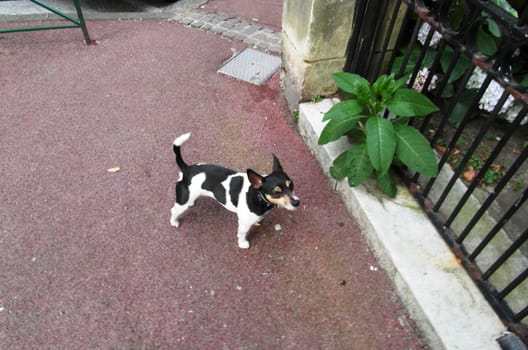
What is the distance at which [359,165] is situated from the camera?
9.15 feet

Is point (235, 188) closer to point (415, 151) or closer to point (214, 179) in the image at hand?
point (214, 179)

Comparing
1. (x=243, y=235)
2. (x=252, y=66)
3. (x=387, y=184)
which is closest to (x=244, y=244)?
(x=243, y=235)

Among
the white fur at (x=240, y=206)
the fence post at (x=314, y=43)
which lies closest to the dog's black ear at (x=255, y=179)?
the white fur at (x=240, y=206)

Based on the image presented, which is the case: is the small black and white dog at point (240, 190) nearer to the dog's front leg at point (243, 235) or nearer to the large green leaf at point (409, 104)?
the dog's front leg at point (243, 235)

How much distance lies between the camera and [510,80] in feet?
6.49

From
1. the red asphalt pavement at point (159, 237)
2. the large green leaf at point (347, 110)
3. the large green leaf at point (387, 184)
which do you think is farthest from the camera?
the large green leaf at point (387, 184)

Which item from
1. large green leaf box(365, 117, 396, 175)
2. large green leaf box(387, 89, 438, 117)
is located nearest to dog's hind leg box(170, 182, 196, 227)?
large green leaf box(365, 117, 396, 175)

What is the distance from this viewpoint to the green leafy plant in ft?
8.14

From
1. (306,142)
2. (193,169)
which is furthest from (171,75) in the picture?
(193,169)

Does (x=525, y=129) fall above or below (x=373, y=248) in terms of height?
above

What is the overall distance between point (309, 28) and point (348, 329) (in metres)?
2.57

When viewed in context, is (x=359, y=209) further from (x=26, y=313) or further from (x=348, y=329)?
(x=26, y=313)

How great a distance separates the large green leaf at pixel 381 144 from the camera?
2.48 meters

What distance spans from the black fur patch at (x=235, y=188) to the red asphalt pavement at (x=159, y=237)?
496 mm
